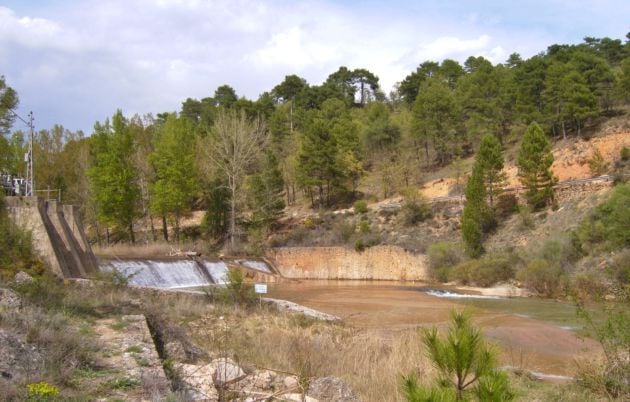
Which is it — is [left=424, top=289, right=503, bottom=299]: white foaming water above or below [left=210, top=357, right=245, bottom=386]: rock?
below

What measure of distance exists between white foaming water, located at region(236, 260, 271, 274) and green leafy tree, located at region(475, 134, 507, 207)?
14726 mm

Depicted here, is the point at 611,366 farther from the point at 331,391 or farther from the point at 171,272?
the point at 171,272

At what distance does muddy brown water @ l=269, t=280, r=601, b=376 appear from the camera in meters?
11.8

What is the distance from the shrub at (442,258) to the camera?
1252 inches

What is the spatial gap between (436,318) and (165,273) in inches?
614

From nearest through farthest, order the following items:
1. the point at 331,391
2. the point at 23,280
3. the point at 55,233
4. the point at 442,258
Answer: the point at 331,391
the point at 23,280
the point at 55,233
the point at 442,258

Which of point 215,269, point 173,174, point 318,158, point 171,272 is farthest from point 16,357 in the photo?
point 318,158

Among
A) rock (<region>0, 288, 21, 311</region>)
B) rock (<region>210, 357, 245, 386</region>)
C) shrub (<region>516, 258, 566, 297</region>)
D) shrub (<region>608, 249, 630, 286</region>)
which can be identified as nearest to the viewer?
rock (<region>210, 357, 245, 386</region>)

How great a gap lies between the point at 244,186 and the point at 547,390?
37.7 m

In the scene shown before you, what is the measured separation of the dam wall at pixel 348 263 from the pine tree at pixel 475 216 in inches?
117

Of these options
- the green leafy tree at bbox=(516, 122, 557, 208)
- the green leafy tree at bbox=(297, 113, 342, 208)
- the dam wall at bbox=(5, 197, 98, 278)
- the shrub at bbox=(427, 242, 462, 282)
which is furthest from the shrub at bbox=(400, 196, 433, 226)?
the dam wall at bbox=(5, 197, 98, 278)

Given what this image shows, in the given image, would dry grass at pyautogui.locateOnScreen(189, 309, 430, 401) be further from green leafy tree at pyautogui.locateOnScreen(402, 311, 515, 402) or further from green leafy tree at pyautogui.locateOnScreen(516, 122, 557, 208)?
green leafy tree at pyautogui.locateOnScreen(516, 122, 557, 208)

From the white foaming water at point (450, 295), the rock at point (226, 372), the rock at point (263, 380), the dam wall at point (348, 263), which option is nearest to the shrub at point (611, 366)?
the rock at point (263, 380)

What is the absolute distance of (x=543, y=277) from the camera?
969 inches
